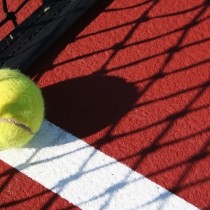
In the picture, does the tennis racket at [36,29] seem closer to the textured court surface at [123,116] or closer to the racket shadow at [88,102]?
the textured court surface at [123,116]

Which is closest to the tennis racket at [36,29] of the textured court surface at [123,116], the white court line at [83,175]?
the textured court surface at [123,116]

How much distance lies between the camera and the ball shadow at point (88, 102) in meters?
2.63

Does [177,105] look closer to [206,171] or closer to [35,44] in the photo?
[206,171]

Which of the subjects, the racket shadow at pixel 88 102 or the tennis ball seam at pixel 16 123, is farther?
the racket shadow at pixel 88 102

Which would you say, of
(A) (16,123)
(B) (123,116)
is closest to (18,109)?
(A) (16,123)

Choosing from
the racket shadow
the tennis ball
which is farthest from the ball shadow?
the tennis ball

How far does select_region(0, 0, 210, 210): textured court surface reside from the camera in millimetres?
2469

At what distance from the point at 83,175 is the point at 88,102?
1.36 ft

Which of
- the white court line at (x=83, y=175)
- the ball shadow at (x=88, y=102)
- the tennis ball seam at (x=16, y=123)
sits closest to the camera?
the tennis ball seam at (x=16, y=123)

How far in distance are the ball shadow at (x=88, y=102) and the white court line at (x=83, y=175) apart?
7 centimetres

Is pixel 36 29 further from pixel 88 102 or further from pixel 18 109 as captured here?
pixel 18 109

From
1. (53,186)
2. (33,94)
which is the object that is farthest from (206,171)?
(33,94)

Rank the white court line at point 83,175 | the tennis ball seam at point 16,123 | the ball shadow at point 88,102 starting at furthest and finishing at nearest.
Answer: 1. the ball shadow at point 88,102
2. the white court line at point 83,175
3. the tennis ball seam at point 16,123

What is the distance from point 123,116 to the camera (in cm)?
265
